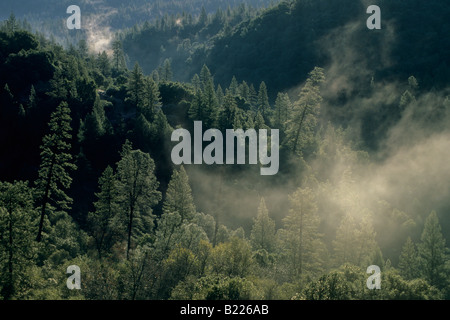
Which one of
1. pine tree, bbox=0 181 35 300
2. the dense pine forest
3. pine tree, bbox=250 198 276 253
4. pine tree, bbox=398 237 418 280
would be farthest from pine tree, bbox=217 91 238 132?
pine tree, bbox=0 181 35 300

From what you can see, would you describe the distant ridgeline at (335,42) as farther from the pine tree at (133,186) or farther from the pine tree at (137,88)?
the pine tree at (133,186)

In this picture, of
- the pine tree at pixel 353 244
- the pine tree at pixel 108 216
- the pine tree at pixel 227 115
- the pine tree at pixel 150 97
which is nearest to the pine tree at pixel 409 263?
the pine tree at pixel 353 244

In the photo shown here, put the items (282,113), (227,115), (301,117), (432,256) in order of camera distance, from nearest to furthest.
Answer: (432,256) → (301,117) → (227,115) → (282,113)

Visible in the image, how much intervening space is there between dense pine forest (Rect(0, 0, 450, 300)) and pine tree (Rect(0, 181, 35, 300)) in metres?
0.12

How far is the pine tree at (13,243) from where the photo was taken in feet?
107

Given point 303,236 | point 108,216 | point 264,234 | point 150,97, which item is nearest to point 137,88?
point 150,97

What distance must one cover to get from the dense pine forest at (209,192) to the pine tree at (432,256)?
6.7 inches

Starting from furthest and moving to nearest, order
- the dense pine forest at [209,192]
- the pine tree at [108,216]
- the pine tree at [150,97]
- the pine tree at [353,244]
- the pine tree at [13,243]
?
the pine tree at [150,97], the pine tree at [108,216], the pine tree at [353,244], the dense pine forest at [209,192], the pine tree at [13,243]

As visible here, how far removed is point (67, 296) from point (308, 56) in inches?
6109

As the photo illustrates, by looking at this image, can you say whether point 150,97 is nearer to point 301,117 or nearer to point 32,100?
point 32,100

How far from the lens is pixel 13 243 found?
34.4m

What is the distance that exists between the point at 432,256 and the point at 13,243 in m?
46.4

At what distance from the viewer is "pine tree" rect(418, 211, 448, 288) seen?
153 feet

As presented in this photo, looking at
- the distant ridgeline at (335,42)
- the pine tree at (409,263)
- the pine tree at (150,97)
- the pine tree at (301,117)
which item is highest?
the distant ridgeline at (335,42)
